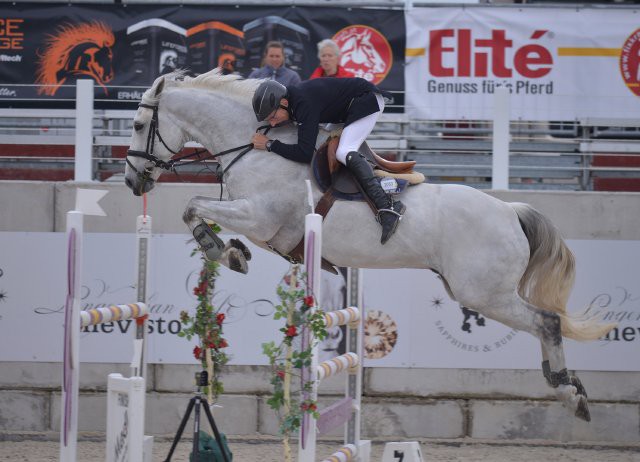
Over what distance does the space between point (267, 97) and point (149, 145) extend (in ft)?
2.71

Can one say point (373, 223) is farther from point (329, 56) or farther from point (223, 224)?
point (329, 56)

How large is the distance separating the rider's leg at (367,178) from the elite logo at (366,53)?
3.10 metres

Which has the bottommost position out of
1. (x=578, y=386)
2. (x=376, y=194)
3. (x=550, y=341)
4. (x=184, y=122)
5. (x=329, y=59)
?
(x=578, y=386)

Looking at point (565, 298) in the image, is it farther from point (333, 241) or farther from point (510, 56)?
point (510, 56)

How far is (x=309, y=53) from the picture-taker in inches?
A: 325

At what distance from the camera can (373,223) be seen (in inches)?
205

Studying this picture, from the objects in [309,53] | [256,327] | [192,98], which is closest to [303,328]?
[192,98]

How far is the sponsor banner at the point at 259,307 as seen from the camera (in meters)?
7.19

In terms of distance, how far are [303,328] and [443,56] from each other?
437 cm

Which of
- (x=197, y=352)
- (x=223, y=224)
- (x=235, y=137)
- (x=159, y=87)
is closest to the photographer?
(x=197, y=352)

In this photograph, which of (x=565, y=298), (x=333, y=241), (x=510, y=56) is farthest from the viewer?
(x=510, y=56)

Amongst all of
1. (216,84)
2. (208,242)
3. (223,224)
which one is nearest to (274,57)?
(216,84)

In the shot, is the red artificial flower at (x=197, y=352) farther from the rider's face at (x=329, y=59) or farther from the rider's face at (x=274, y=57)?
the rider's face at (x=274, y=57)

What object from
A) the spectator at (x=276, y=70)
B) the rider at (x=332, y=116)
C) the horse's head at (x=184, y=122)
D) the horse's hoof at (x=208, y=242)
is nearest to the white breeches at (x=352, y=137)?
the rider at (x=332, y=116)
